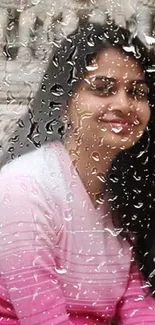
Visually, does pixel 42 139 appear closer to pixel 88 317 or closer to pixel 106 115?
pixel 106 115

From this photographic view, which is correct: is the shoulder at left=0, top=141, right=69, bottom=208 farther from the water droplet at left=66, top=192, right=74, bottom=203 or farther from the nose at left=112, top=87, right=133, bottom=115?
the nose at left=112, top=87, right=133, bottom=115

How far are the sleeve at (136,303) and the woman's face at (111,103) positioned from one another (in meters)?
0.21

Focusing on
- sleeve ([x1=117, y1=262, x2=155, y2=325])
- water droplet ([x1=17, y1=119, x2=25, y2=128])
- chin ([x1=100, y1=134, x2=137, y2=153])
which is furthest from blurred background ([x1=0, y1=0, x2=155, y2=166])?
sleeve ([x1=117, y1=262, x2=155, y2=325])

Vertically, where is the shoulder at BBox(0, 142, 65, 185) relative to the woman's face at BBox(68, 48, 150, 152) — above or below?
below

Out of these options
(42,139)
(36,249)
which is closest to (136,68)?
(42,139)

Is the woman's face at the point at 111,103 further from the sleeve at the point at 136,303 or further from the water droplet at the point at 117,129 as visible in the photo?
the sleeve at the point at 136,303

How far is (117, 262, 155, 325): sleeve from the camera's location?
3.96 feet

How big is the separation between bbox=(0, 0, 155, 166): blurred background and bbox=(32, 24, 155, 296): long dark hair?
0.01 meters

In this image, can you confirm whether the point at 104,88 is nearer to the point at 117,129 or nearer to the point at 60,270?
the point at 117,129

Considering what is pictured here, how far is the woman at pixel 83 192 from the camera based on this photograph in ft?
3.88

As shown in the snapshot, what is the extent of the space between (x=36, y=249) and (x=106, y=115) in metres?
0.24

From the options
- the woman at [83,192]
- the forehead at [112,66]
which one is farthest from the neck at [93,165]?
the forehead at [112,66]

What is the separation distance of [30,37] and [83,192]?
0.26 meters

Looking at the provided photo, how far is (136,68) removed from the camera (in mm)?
1197
